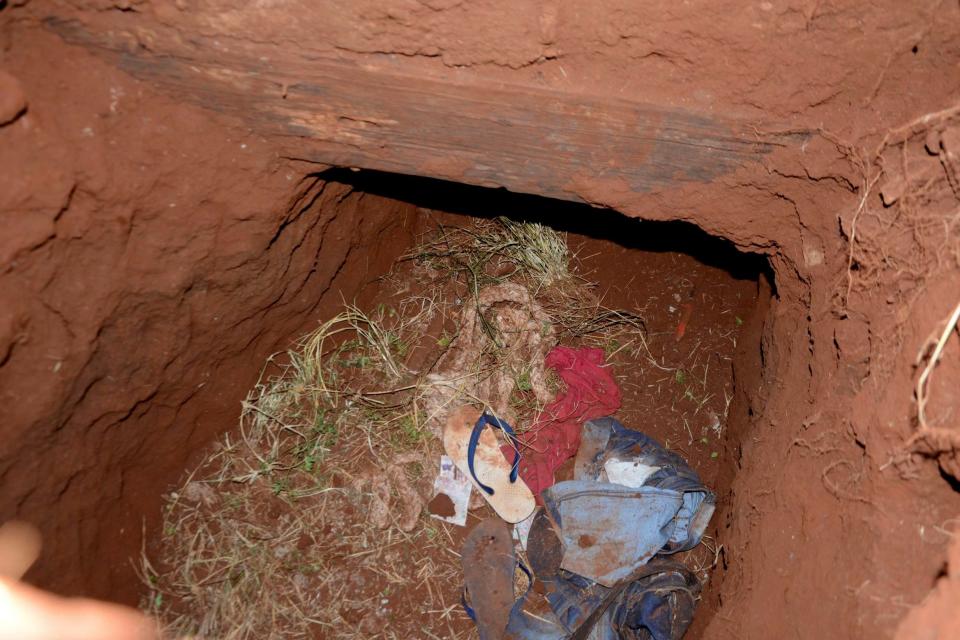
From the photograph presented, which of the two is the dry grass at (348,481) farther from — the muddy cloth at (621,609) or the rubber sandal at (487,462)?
the muddy cloth at (621,609)

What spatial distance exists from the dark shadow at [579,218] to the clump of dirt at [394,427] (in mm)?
74

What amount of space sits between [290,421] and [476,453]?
84 cm

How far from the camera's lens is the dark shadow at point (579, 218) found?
121 inches

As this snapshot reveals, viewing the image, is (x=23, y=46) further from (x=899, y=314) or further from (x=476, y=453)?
(x=899, y=314)

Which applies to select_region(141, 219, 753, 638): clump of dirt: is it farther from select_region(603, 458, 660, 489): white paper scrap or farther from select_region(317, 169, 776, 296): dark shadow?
select_region(603, 458, 660, 489): white paper scrap

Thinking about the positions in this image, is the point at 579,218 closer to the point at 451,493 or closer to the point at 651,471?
the point at 651,471

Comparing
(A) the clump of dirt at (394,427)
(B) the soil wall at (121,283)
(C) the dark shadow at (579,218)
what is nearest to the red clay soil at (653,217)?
(B) the soil wall at (121,283)

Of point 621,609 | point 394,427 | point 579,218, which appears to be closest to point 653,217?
point 579,218

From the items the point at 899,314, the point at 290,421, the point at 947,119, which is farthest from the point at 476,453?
the point at 947,119

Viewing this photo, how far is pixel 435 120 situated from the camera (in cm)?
199

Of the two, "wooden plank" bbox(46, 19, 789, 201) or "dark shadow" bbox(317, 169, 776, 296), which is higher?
"wooden plank" bbox(46, 19, 789, 201)

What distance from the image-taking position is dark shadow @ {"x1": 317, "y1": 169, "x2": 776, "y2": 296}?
10.1 feet

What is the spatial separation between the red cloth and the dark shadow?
599 mm

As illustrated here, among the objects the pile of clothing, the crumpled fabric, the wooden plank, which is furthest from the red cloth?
the wooden plank
